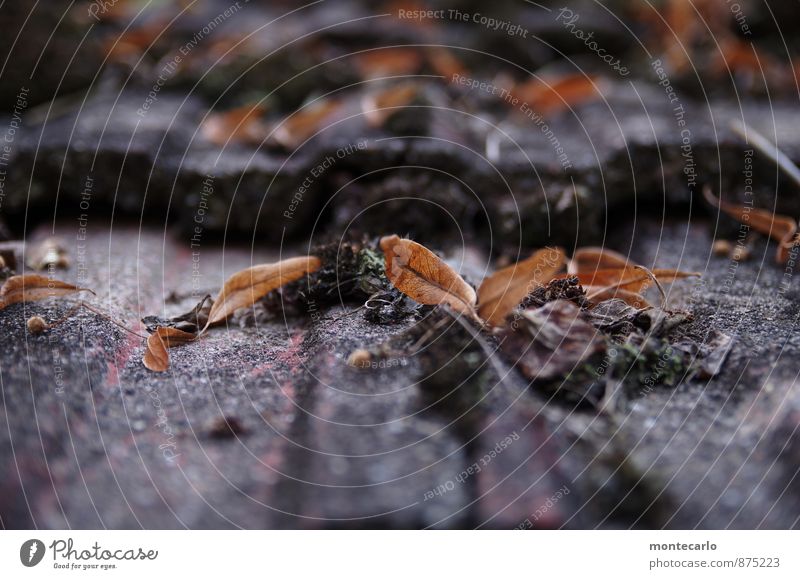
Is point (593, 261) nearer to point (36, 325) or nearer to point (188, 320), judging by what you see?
point (188, 320)

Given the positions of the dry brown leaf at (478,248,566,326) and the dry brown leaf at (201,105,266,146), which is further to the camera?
the dry brown leaf at (201,105,266,146)

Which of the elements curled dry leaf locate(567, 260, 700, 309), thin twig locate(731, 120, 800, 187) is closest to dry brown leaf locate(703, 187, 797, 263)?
thin twig locate(731, 120, 800, 187)

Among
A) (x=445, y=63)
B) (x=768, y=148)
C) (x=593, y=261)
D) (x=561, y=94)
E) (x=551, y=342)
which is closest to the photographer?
(x=551, y=342)

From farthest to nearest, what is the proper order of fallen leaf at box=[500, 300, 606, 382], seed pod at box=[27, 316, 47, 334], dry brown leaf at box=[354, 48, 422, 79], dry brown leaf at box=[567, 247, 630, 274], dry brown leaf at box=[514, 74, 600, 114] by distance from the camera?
dry brown leaf at box=[354, 48, 422, 79], dry brown leaf at box=[514, 74, 600, 114], dry brown leaf at box=[567, 247, 630, 274], seed pod at box=[27, 316, 47, 334], fallen leaf at box=[500, 300, 606, 382]

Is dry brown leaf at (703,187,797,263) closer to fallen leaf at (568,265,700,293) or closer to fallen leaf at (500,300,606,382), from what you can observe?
fallen leaf at (568,265,700,293)

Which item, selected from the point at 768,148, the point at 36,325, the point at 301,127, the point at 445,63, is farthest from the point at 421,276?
the point at 445,63

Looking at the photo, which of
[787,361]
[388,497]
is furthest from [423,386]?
[787,361]

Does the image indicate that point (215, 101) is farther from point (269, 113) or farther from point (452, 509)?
point (452, 509)

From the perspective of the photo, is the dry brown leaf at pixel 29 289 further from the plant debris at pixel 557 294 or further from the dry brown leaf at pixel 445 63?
the dry brown leaf at pixel 445 63
